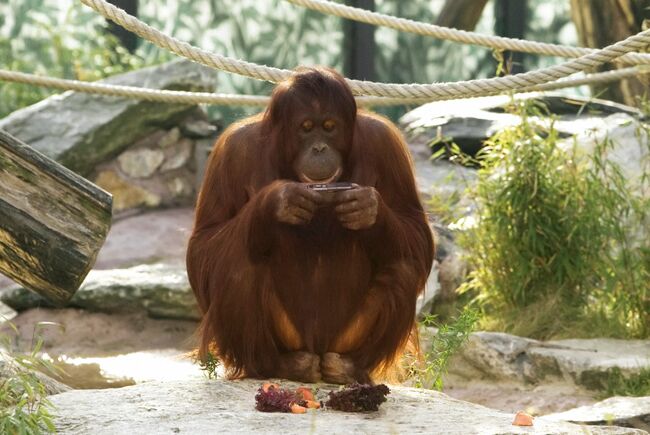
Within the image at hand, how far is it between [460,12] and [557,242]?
11.5 feet

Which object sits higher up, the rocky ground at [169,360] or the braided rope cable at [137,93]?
the braided rope cable at [137,93]

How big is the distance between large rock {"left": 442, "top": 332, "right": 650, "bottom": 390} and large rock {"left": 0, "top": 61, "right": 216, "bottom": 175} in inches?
139

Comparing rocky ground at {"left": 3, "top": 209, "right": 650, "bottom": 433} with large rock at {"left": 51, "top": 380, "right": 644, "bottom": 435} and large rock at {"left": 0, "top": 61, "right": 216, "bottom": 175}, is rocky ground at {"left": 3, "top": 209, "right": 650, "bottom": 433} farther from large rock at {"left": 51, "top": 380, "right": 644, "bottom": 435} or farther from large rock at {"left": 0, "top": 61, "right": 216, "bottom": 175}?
large rock at {"left": 0, "top": 61, "right": 216, "bottom": 175}

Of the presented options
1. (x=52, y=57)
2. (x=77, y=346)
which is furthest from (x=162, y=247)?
(x=52, y=57)

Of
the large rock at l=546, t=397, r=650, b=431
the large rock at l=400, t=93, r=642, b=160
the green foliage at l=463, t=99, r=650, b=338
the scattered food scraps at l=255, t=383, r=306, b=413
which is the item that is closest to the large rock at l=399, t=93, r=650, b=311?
the large rock at l=400, t=93, r=642, b=160

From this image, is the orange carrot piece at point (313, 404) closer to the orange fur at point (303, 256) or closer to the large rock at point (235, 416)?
the large rock at point (235, 416)

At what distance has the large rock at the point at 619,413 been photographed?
4215 millimetres

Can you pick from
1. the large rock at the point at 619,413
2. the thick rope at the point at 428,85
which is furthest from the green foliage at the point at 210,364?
the large rock at the point at 619,413

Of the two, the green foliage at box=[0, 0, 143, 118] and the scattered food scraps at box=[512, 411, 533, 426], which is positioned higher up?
the green foliage at box=[0, 0, 143, 118]

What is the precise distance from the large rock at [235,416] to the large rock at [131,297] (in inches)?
127

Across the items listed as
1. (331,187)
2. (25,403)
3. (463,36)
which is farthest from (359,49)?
(25,403)

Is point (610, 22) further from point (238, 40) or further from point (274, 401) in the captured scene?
point (274, 401)

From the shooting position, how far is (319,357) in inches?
155

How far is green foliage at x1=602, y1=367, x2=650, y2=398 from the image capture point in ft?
16.9
